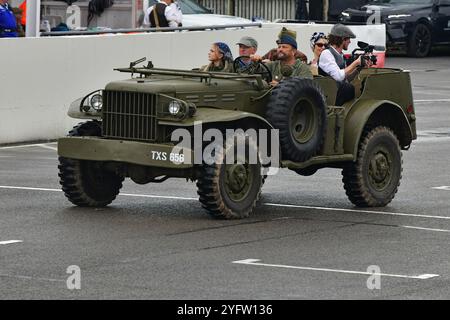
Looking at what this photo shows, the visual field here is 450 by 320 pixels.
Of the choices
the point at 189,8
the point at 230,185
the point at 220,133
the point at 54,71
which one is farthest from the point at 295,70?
the point at 189,8

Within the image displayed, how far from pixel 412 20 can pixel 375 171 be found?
24.0 meters

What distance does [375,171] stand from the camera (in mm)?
15625

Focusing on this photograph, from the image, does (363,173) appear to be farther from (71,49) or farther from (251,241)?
(71,49)

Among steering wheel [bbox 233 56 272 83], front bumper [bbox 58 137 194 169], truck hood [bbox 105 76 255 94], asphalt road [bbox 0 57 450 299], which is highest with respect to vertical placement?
steering wheel [bbox 233 56 272 83]

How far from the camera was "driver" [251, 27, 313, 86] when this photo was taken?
1495 centimetres

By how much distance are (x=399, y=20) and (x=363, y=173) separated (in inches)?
940

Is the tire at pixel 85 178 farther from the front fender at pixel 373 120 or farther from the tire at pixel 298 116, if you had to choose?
the front fender at pixel 373 120

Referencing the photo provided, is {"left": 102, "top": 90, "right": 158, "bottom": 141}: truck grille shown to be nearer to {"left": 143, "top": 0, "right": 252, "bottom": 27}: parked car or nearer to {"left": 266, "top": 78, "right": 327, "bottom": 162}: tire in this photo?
{"left": 266, "top": 78, "right": 327, "bottom": 162}: tire

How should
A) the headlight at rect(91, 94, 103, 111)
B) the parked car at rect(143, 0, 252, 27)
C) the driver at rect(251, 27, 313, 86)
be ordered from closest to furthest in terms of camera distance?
the headlight at rect(91, 94, 103, 111) < the driver at rect(251, 27, 313, 86) < the parked car at rect(143, 0, 252, 27)

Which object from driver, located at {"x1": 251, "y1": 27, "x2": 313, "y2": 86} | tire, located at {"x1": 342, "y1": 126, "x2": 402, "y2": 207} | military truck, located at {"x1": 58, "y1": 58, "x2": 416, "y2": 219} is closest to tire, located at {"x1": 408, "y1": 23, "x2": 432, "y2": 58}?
tire, located at {"x1": 342, "y1": 126, "x2": 402, "y2": 207}

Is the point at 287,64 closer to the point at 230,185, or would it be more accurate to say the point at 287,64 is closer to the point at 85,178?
the point at 230,185

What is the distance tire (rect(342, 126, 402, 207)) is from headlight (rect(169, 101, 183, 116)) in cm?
239

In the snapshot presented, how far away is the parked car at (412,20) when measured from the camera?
38938 mm

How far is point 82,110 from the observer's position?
14.7 m
